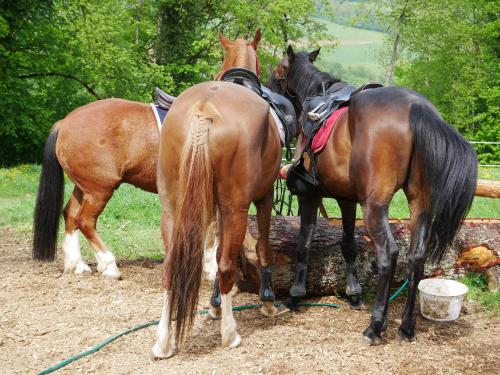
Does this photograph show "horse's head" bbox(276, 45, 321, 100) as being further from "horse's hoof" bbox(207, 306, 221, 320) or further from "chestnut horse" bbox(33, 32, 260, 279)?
"horse's hoof" bbox(207, 306, 221, 320)

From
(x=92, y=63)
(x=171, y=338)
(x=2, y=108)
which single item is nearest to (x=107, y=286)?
(x=171, y=338)

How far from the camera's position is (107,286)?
216 inches

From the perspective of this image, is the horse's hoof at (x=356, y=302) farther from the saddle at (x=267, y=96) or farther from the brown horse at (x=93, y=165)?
the brown horse at (x=93, y=165)

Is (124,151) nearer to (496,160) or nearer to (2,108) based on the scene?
(2,108)

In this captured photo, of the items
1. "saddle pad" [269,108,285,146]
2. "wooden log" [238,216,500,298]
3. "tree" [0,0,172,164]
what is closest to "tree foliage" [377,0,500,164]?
"tree" [0,0,172,164]

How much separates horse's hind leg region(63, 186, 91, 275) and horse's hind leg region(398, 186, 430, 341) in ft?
11.3

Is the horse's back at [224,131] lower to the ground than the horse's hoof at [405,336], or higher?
higher

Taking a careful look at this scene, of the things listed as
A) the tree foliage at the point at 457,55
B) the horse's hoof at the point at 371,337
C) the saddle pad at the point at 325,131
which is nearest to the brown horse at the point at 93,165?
the saddle pad at the point at 325,131

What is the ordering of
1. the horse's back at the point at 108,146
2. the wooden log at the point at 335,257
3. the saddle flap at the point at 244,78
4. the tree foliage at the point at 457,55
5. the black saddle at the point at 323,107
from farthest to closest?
the tree foliage at the point at 457,55
the horse's back at the point at 108,146
the wooden log at the point at 335,257
the saddle flap at the point at 244,78
the black saddle at the point at 323,107

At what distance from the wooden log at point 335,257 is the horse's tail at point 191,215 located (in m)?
1.57

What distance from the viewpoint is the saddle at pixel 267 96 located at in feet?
16.2

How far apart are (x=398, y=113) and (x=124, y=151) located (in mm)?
3009

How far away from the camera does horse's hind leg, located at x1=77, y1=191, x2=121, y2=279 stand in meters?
5.73

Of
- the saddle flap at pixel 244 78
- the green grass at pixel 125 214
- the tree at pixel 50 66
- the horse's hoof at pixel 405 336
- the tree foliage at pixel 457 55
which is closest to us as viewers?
the horse's hoof at pixel 405 336
